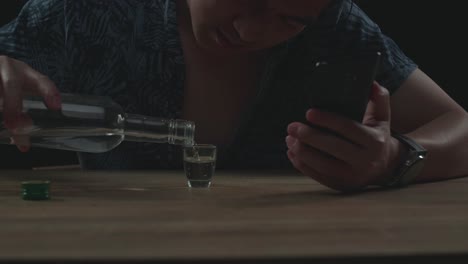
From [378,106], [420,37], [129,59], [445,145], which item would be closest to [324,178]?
[378,106]

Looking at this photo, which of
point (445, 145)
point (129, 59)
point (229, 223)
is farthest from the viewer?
point (129, 59)

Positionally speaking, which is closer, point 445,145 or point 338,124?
point 338,124

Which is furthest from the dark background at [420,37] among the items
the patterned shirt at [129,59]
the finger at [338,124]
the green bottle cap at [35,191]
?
the green bottle cap at [35,191]

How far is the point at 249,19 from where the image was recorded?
1.12m

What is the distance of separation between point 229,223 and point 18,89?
0.43 metres

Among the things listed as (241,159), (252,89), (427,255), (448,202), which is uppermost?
(427,255)

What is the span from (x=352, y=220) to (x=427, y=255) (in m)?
0.17

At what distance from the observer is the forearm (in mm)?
1207

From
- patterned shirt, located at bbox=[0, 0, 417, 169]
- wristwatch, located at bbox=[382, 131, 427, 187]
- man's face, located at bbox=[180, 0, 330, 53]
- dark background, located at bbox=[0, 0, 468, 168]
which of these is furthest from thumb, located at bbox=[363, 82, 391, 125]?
dark background, located at bbox=[0, 0, 468, 168]

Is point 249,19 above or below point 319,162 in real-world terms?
above

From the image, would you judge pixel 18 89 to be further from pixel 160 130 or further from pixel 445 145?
pixel 445 145

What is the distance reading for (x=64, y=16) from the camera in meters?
1.45

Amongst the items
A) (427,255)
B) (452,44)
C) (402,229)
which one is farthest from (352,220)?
(452,44)

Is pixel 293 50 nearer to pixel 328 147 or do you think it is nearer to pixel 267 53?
pixel 267 53
